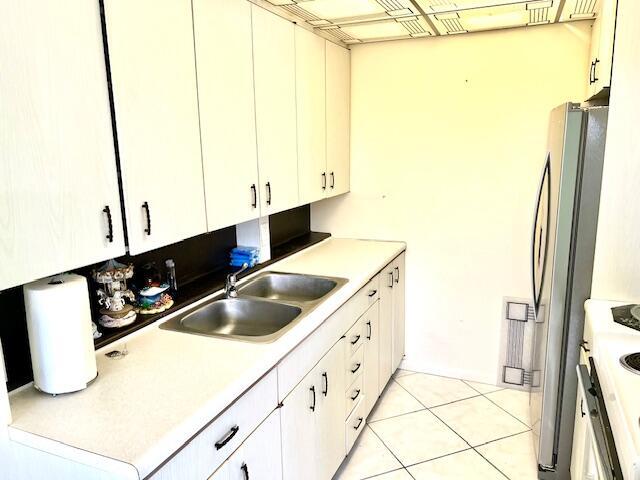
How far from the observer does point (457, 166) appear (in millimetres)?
3061

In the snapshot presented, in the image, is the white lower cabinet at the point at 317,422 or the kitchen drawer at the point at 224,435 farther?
the white lower cabinet at the point at 317,422

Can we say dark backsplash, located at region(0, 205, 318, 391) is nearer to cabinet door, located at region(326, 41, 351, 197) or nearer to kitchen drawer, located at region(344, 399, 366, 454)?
cabinet door, located at region(326, 41, 351, 197)

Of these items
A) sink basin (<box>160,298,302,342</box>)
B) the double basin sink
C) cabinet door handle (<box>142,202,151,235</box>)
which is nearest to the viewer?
cabinet door handle (<box>142,202,151,235</box>)

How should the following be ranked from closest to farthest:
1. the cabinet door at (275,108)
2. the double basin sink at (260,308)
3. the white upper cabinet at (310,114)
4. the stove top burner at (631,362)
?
the stove top burner at (631,362) → the double basin sink at (260,308) → the cabinet door at (275,108) → the white upper cabinet at (310,114)

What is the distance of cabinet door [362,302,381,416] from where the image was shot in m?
2.62

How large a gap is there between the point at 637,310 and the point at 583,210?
45 centimetres

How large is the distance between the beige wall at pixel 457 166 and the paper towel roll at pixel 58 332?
2.26 metres

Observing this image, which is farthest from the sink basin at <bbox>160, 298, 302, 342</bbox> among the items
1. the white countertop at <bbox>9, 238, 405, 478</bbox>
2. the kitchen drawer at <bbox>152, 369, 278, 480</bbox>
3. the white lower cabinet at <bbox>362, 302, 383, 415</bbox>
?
the white lower cabinet at <bbox>362, 302, 383, 415</bbox>

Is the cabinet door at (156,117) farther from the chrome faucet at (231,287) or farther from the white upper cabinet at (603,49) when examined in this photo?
the white upper cabinet at (603,49)

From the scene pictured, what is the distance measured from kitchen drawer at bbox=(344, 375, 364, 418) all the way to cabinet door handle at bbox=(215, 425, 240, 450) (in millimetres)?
1010

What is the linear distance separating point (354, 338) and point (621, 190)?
4.37 ft

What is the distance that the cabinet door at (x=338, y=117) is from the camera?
294 cm

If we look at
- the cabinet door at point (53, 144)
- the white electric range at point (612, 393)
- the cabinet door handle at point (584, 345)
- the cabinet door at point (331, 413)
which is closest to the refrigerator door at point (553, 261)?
the cabinet door handle at point (584, 345)

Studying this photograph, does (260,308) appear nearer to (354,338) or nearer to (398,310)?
(354,338)
